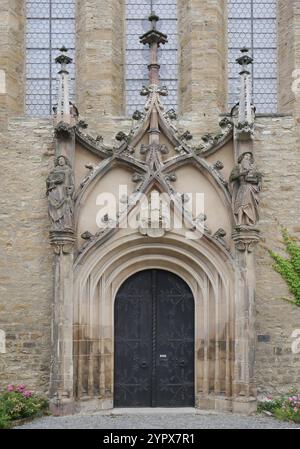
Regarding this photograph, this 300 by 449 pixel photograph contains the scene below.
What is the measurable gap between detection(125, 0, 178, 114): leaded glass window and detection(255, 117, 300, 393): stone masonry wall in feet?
6.80

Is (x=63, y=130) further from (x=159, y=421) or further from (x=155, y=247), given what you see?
(x=159, y=421)

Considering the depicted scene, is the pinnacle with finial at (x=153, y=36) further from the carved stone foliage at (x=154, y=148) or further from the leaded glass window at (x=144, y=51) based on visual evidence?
the carved stone foliage at (x=154, y=148)

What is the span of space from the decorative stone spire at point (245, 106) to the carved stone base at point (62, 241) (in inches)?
134

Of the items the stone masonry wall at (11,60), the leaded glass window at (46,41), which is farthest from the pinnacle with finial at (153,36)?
the stone masonry wall at (11,60)

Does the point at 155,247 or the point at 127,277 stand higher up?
the point at 155,247

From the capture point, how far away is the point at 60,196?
521 inches

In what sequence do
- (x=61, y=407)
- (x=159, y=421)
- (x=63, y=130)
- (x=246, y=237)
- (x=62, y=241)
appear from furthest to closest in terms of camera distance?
(x=63, y=130), (x=246, y=237), (x=62, y=241), (x=61, y=407), (x=159, y=421)

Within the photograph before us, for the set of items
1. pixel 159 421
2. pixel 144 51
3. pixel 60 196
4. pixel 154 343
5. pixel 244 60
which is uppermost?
pixel 144 51

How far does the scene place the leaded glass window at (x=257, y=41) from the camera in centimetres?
1531

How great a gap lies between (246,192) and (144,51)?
3.88 meters

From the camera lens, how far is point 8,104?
572 inches

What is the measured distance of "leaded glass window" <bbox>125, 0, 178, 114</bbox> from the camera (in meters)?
15.2

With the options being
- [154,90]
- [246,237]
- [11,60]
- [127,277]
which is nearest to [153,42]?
[154,90]

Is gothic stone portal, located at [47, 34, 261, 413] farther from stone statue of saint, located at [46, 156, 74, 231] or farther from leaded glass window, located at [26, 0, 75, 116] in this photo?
leaded glass window, located at [26, 0, 75, 116]
